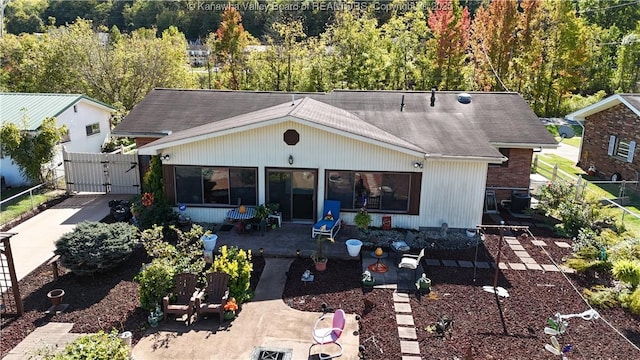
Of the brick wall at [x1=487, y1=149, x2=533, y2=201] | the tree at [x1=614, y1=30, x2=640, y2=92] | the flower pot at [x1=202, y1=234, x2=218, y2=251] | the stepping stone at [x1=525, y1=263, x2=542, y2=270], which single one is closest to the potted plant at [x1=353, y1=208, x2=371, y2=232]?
the flower pot at [x1=202, y1=234, x2=218, y2=251]

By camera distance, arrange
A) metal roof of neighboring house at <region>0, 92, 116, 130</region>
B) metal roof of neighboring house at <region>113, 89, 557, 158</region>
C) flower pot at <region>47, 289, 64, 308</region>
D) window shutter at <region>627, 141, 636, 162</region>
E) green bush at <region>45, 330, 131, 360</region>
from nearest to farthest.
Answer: green bush at <region>45, 330, 131, 360</region>, flower pot at <region>47, 289, 64, 308</region>, metal roof of neighboring house at <region>113, 89, 557, 158</region>, metal roof of neighboring house at <region>0, 92, 116, 130</region>, window shutter at <region>627, 141, 636, 162</region>

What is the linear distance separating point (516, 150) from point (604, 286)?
260 inches

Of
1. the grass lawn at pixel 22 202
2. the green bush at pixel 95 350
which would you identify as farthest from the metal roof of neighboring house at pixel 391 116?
the green bush at pixel 95 350

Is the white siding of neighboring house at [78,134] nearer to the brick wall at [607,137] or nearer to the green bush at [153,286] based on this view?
the green bush at [153,286]

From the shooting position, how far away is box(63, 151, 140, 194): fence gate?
57.2 ft

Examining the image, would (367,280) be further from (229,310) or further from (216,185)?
(216,185)

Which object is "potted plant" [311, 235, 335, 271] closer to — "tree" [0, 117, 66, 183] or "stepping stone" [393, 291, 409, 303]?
"stepping stone" [393, 291, 409, 303]

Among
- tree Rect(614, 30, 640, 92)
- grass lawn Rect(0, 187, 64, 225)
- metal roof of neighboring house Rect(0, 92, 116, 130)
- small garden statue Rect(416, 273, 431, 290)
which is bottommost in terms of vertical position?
grass lawn Rect(0, 187, 64, 225)

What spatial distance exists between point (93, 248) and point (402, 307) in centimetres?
751

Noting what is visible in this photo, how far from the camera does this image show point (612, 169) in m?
21.2

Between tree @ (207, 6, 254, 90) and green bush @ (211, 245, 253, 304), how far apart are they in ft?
Answer: 95.4

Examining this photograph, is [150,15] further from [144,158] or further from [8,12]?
[144,158]

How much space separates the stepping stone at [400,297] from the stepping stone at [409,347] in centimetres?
161

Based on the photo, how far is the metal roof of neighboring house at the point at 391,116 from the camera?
14.2 meters
